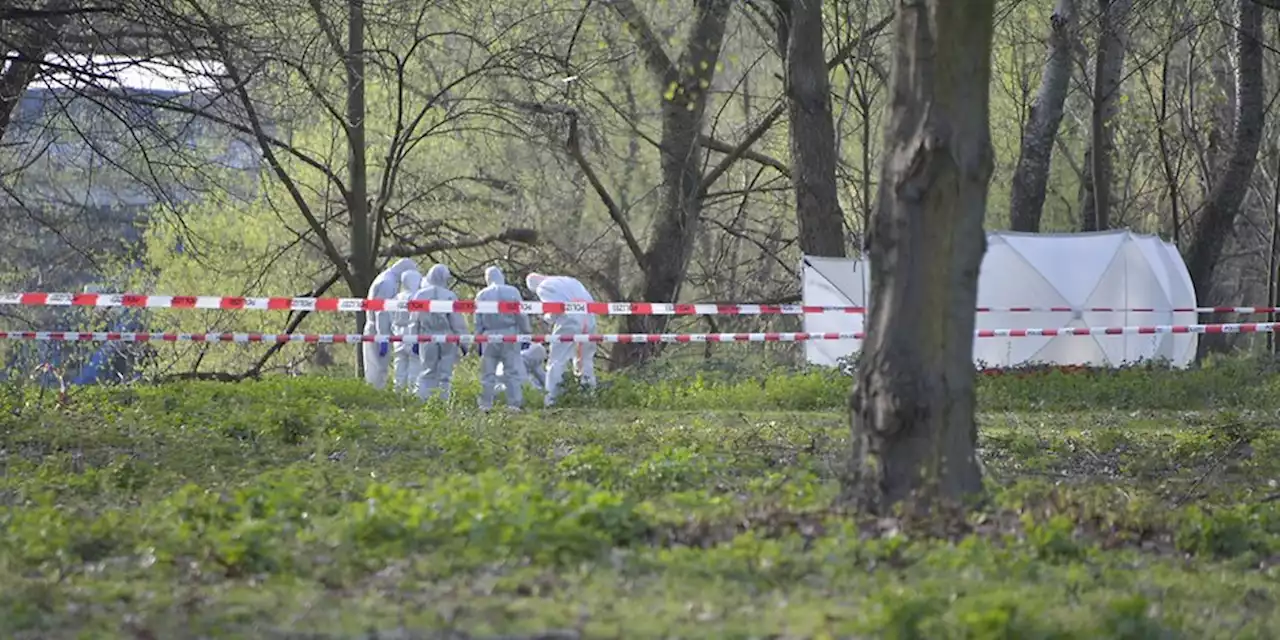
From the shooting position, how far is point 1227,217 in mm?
29594

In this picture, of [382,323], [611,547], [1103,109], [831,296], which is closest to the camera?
[611,547]

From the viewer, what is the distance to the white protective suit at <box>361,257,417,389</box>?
24.9 m

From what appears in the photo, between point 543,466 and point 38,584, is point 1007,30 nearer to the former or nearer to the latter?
point 543,466

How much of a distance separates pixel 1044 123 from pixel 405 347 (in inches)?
417

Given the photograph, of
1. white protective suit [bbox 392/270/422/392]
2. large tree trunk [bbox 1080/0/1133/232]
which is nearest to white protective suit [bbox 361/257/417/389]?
white protective suit [bbox 392/270/422/392]

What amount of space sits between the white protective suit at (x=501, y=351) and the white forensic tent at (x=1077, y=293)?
320 inches

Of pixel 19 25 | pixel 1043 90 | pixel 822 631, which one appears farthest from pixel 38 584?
pixel 1043 90

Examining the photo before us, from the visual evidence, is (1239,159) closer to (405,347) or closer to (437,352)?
(405,347)

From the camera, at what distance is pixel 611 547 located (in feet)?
25.2

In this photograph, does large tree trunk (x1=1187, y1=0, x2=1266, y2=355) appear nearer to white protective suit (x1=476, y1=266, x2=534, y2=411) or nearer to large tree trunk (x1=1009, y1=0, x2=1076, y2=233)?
large tree trunk (x1=1009, y1=0, x2=1076, y2=233)

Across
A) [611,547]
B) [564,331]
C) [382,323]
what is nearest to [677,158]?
[382,323]

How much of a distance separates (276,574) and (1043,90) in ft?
74.7

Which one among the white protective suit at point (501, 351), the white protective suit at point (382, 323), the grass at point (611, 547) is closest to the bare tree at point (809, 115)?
the white protective suit at point (382, 323)

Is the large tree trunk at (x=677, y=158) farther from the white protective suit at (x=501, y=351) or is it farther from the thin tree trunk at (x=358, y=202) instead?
the white protective suit at (x=501, y=351)
